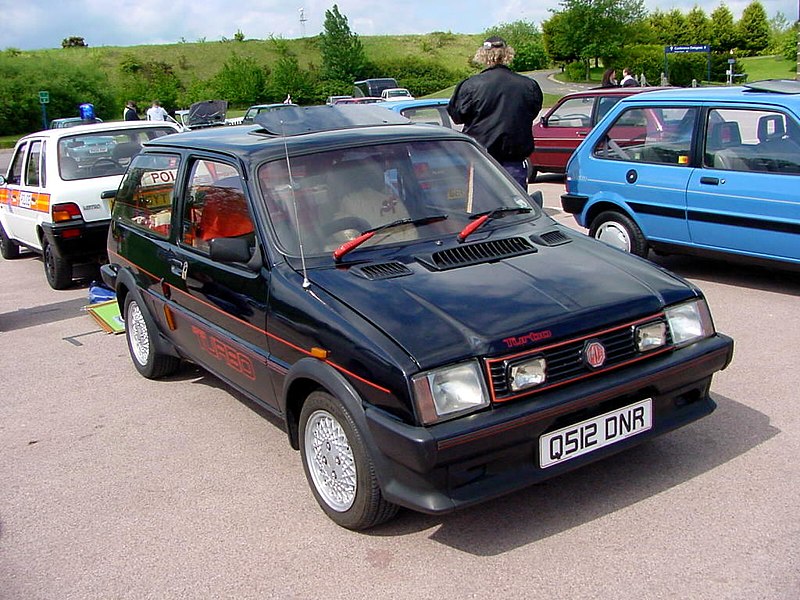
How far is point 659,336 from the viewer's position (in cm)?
358

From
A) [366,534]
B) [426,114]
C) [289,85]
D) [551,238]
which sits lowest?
[366,534]

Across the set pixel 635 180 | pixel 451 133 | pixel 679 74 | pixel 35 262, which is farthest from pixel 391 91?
pixel 451 133

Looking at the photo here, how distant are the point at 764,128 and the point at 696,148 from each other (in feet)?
1.80

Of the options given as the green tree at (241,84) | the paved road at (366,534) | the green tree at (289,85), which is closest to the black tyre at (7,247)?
the paved road at (366,534)

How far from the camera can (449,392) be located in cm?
312

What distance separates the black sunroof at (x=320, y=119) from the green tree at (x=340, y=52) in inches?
2973

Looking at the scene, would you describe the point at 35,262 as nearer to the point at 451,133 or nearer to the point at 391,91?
the point at 451,133

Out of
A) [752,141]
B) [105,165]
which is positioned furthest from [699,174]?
[105,165]

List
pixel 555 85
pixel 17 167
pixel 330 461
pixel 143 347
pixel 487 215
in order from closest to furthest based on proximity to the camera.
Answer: pixel 330 461
pixel 487 215
pixel 143 347
pixel 17 167
pixel 555 85

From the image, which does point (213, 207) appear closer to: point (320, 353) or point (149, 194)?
point (149, 194)

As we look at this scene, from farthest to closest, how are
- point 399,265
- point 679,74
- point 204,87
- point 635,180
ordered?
point 204,87, point 679,74, point 635,180, point 399,265

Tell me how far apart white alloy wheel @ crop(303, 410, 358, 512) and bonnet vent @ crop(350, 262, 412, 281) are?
66 cm

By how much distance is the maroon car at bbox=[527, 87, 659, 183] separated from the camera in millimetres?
12938

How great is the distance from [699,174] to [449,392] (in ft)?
15.1
